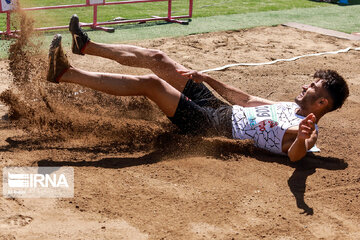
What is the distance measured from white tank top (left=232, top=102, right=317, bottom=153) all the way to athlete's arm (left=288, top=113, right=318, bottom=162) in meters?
0.28

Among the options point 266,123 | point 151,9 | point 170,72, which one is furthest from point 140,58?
point 151,9

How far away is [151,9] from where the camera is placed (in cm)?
1069

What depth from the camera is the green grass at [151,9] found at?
362 inches

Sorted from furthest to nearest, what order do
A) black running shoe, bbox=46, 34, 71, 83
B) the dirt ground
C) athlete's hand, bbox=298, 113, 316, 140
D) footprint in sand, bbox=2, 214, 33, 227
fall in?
black running shoe, bbox=46, 34, 71, 83, athlete's hand, bbox=298, 113, 316, 140, the dirt ground, footprint in sand, bbox=2, 214, 33, 227

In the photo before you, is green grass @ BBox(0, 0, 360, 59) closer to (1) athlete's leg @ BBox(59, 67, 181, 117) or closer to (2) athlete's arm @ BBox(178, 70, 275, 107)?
(1) athlete's leg @ BBox(59, 67, 181, 117)

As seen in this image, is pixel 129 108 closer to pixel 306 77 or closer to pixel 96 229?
pixel 96 229

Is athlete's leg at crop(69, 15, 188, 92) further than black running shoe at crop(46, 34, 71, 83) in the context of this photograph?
Yes

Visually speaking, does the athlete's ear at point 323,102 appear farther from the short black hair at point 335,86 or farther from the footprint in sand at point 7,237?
the footprint in sand at point 7,237

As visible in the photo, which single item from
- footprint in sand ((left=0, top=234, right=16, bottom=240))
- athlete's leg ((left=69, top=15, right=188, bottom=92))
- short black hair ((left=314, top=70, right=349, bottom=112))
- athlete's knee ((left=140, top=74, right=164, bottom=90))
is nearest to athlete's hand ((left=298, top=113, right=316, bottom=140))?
short black hair ((left=314, top=70, right=349, bottom=112))

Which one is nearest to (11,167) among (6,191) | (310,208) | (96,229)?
(6,191)

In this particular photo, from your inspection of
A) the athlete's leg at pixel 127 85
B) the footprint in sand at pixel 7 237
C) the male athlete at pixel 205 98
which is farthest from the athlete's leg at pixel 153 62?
the footprint in sand at pixel 7 237

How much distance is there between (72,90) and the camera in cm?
510

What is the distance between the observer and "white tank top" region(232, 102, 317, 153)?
4023mm

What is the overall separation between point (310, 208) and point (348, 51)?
498 cm
